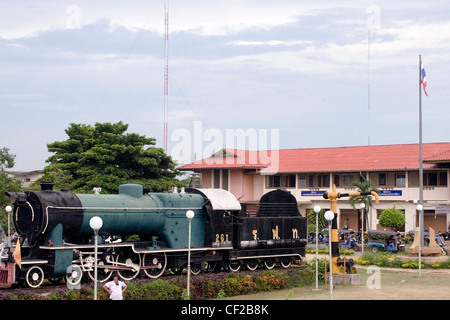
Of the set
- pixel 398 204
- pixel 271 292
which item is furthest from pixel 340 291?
pixel 398 204

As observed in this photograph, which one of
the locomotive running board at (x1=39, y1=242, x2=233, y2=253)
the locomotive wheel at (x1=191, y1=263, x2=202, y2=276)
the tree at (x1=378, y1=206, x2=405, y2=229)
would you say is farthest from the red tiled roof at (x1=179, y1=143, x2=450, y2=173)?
the locomotive running board at (x1=39, y1=242, x2=233, y2=253)

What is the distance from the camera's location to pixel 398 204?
53406mm

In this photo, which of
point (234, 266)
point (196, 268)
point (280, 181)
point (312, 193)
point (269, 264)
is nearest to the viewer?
point (196, 268)

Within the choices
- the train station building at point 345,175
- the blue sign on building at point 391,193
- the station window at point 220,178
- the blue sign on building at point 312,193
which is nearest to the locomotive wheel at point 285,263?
the train station building at point 345,175

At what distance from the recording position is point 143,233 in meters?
23.9

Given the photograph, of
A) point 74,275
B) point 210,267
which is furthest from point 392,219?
point 74,275

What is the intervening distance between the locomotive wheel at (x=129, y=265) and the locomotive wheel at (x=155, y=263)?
37 centimetres

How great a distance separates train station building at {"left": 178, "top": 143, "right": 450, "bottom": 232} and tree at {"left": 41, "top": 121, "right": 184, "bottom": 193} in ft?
44.2

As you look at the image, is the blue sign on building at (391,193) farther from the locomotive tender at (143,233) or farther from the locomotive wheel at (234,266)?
the locomotive wheel at (234,266)

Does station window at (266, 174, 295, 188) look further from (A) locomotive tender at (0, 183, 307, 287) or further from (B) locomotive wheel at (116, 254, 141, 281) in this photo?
(B) locomotive wheel at (116, 254, 141, 281)

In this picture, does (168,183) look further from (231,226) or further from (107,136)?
(231,226)

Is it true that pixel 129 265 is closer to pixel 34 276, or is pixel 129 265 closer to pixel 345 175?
pixel 34 276

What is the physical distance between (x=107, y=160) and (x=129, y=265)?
21530 mm

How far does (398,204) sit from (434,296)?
104 ft
